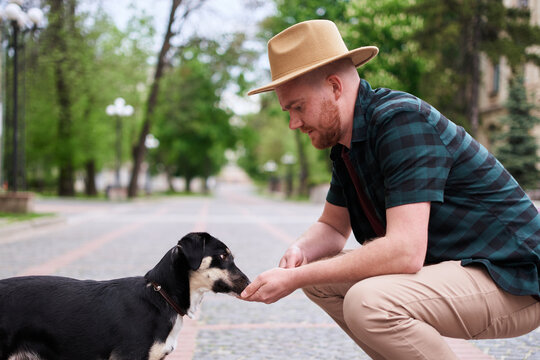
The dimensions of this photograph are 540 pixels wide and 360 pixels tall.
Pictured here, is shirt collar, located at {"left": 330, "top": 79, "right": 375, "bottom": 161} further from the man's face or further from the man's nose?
the man's nose

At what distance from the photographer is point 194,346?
14.0 feet

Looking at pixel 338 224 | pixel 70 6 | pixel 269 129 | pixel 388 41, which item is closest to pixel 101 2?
pixel 70 6

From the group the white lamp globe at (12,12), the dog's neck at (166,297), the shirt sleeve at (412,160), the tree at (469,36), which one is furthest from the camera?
the tree at (469,36)

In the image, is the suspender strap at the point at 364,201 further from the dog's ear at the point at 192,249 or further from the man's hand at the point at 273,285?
the dog's ear at the point at 192,249

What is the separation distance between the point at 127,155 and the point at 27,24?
1134 inches

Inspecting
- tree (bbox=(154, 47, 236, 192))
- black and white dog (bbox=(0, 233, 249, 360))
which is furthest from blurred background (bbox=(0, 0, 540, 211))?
black and white dog (bbox=(0, 233, 249, 360))

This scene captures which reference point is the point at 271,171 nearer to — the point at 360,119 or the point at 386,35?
the point at 386,35

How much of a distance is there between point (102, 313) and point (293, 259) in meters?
1.09

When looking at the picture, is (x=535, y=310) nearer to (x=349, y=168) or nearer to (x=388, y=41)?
(x=349, y=168)

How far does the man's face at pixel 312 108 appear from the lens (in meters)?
2.64

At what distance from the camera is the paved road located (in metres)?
4.18

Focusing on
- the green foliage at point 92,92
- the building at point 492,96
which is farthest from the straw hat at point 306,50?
the building at point 492,96

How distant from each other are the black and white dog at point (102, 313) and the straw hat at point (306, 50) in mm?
1123

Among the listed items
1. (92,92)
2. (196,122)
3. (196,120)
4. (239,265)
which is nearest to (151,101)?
(92,92)
